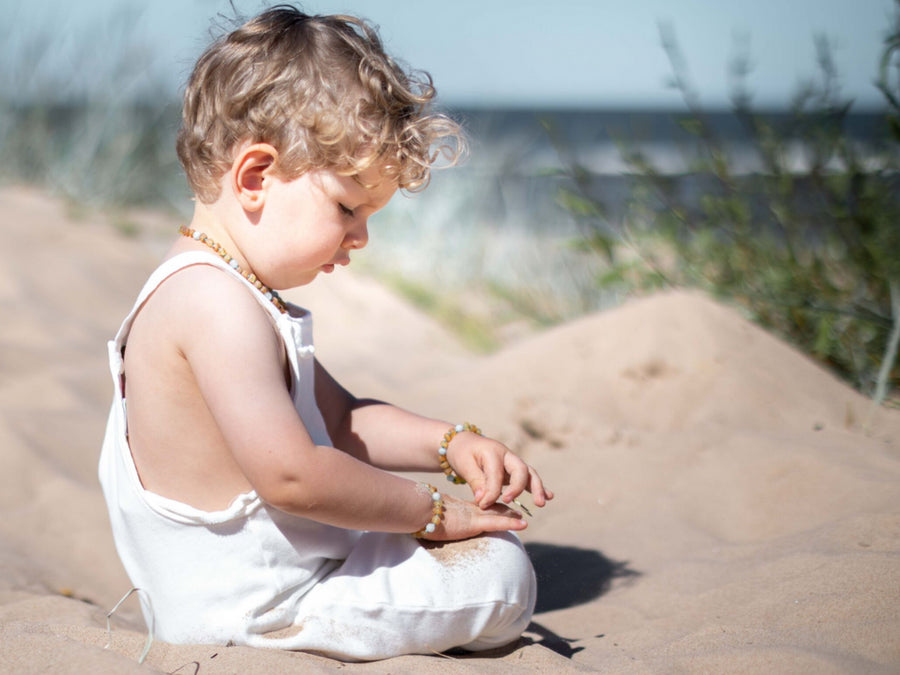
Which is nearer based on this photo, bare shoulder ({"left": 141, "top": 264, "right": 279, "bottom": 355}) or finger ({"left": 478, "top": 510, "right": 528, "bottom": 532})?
bare shoulder ({"left": 141, "top": 264, "right": 279, "bottom": 355})

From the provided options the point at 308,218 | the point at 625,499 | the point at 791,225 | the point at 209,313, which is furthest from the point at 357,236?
the point at 791,225

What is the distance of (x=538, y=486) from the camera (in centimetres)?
172

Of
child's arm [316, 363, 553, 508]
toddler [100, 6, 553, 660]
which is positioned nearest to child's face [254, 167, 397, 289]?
toddler [100, 6, 553, 660]

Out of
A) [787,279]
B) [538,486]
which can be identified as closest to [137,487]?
[538,486]

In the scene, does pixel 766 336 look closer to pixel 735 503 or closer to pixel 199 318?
pixel 735 503

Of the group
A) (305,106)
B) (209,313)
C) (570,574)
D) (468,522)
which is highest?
(305,106)

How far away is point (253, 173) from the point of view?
1.59 metres

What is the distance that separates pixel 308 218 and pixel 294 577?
2.12 feet

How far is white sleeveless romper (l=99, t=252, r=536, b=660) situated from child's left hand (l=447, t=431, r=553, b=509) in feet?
0.38

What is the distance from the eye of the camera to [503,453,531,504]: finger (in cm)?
169

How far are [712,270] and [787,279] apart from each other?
61 cm

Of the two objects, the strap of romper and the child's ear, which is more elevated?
the child's ear

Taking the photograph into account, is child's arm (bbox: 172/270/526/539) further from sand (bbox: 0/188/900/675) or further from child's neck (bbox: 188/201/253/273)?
sand (bbox: 0/188/900/675)

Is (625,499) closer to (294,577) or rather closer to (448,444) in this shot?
(448,444)
